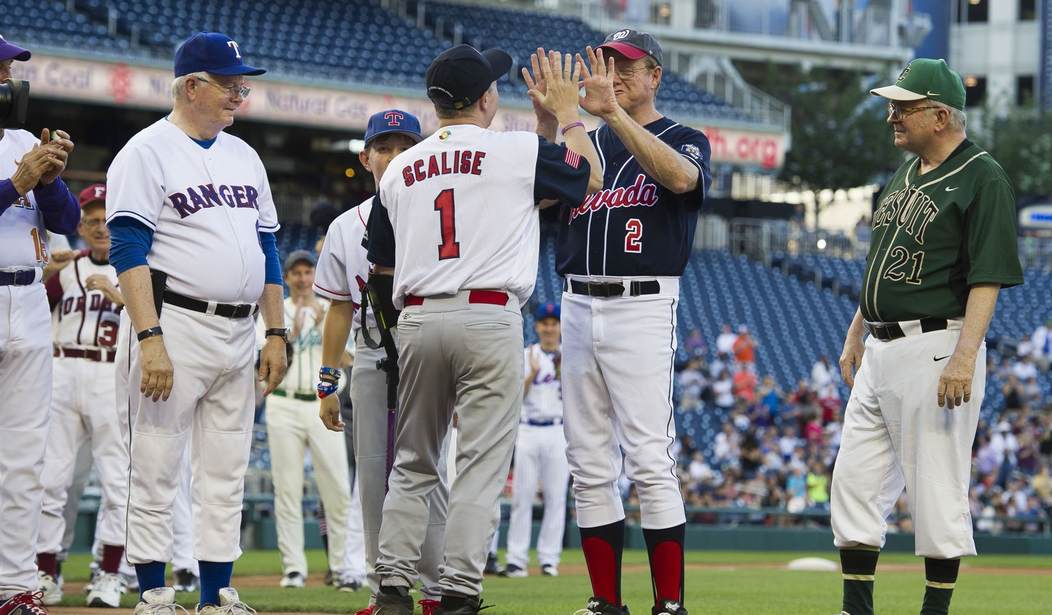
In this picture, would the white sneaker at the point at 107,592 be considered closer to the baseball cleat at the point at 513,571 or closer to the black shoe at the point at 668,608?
the black shoe at the point at 668,608

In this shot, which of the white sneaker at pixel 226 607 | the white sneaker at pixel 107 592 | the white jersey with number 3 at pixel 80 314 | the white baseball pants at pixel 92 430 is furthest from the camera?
the white jersey with number 3 at pixel 80 314

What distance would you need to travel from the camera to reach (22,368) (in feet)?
19.7

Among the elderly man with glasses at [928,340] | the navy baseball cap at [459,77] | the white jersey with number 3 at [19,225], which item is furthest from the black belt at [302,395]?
the elderly man with glasses at [928,340]

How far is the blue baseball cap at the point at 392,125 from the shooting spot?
702 cm

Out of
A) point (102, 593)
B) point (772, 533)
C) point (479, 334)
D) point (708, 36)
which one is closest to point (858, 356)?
point (479, 334)

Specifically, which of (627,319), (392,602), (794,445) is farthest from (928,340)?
(794,445)

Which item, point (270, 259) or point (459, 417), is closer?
point (459, 417)

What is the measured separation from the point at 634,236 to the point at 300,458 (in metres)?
4.78

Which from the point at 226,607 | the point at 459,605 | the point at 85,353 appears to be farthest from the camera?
the point at 85,353

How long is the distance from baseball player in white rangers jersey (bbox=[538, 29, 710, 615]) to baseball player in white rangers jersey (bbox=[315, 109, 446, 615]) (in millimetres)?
723

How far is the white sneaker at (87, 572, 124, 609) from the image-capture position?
25.7 feet

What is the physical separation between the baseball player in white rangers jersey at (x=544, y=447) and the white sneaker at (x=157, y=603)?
22.2ft

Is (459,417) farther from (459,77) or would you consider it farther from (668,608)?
(459,77)

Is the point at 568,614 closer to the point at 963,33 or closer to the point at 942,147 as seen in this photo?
the point at 942,147
